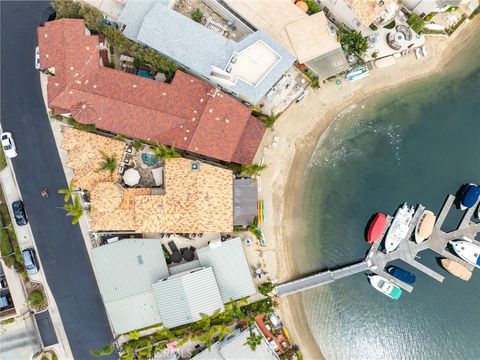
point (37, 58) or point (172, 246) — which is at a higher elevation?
point (37, 58)

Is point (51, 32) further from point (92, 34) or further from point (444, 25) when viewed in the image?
point (444, 25)

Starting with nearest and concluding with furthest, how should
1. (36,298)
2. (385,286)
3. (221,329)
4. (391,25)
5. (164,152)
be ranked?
(164,152) < (221,329) < (36,298) < (391,25) < (385,286)

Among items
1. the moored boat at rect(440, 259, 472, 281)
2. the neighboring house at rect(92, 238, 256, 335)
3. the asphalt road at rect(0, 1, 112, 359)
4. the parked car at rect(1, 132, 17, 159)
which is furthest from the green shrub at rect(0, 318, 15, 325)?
the moored boat at rect(440, 259, 472, 281)

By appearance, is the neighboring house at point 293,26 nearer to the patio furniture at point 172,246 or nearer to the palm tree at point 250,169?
the palm tree at point 250,169

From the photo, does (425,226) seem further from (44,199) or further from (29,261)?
(29,261)

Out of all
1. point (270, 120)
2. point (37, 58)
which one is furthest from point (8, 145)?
point (270, 120)

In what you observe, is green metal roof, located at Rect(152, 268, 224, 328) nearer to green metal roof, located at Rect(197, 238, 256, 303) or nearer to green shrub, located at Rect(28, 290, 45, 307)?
green metal roof, located at Rect(197, 238, 256, 303)
